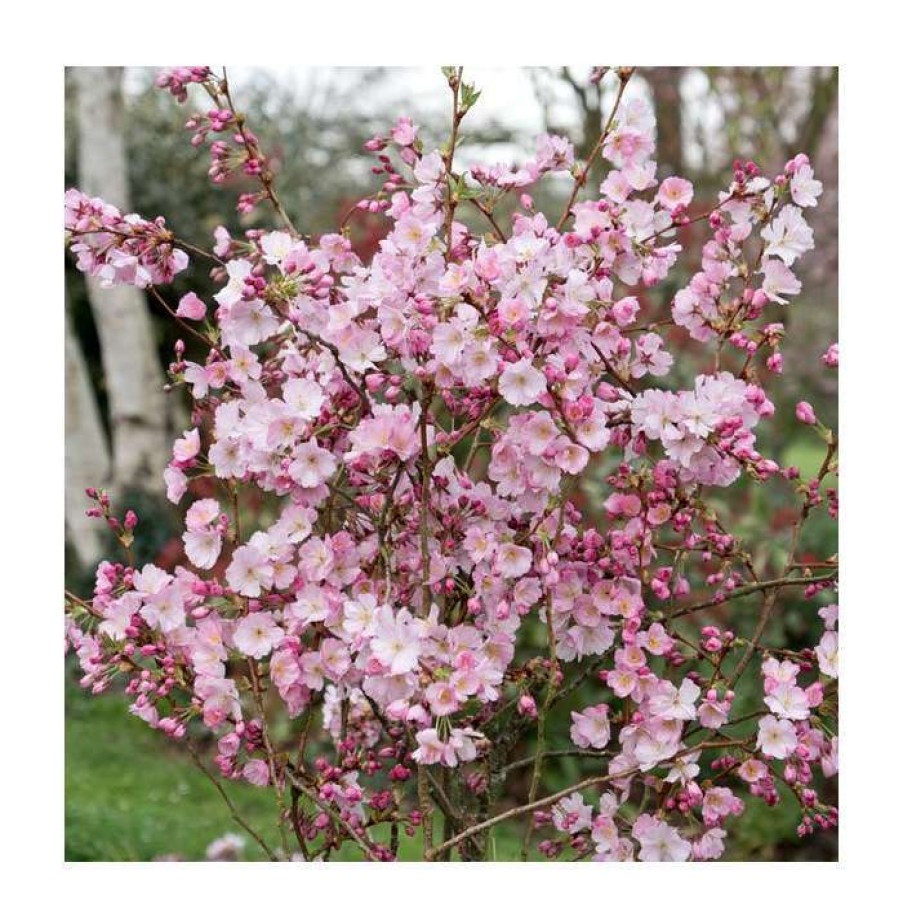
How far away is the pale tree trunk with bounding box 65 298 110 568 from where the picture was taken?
17.4 ft

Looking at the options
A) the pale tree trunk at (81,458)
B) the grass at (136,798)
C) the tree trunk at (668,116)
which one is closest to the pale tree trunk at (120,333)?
the pale tree trunk at (81,458)

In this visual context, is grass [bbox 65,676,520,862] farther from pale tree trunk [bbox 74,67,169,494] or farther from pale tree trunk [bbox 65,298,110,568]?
pale tree trunk [bbox 74,67,169,494]

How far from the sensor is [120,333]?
18.0 ft

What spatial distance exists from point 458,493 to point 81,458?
166 inches

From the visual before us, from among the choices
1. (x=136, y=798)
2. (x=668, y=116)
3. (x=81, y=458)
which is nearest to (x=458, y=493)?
(x=136, y=798)

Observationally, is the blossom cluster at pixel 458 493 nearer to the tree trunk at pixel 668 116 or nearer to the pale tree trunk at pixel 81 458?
the pale tree trunk at pixel 81 458

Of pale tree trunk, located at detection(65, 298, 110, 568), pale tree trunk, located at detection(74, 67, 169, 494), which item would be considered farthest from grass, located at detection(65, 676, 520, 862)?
pale tree trunk, located at detection(74, 67, 169, 494)

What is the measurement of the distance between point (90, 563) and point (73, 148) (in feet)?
7.04

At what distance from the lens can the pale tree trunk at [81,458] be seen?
5.30 meters

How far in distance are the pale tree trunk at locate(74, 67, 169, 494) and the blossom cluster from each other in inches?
153

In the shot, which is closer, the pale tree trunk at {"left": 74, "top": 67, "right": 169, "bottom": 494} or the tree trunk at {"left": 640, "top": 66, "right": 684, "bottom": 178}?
the pale tree trunk at {"left": 74, "top": 67, "right": 169, "bottom": 494}

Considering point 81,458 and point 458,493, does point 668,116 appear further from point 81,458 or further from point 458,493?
point 458,493
